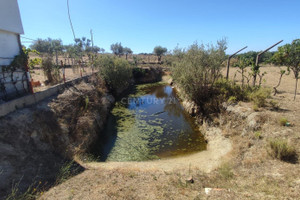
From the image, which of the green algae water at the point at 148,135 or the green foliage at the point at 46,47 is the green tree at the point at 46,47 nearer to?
the green foliage at the point at 46,47

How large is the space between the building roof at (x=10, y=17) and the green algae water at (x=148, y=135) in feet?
23.4

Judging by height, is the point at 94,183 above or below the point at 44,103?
below

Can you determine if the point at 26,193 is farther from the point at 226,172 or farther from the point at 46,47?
the point at 46,47

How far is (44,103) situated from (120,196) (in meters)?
6.17

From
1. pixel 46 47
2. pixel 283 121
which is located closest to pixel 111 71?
pixel 283 121

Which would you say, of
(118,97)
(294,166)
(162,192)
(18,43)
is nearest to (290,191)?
(294,166)

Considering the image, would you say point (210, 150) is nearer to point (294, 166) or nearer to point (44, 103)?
point (294, 166)

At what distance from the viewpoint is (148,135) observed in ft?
31.5

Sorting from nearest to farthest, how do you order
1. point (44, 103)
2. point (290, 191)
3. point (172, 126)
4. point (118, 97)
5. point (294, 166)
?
point (290, 191)
point (294, 166)
point (44, 103)
point (172, 126)
point (118, 97)

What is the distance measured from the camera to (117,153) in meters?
7.79

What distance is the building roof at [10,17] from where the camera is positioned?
6.52m

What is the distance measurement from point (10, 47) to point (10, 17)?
1.33 m

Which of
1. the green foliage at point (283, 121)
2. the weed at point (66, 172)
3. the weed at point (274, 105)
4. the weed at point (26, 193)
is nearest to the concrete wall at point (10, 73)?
the weed at point (66, 172)

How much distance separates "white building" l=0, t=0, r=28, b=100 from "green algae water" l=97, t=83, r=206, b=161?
5.04 meters
